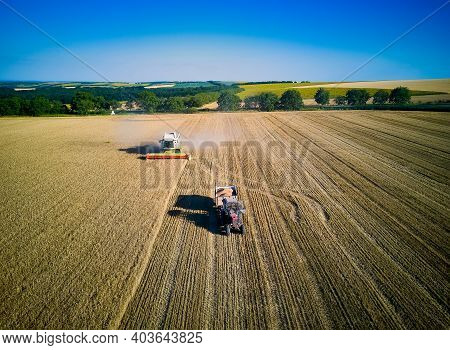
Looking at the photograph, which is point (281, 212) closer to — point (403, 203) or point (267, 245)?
point (267, 245)

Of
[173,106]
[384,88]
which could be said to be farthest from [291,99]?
[384,88]

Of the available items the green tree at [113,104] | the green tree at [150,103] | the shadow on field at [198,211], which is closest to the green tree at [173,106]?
the green tree at [150,103]

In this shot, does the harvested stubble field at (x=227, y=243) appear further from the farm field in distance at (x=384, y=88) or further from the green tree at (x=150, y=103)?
the farm field in distance at (x=384, y=88)

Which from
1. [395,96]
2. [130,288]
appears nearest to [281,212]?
[130,288]

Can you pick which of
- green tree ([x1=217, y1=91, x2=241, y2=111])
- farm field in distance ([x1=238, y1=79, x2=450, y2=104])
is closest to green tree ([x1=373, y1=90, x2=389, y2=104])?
farm field in distance ([x1=238, y1=79, x2=450, y2=104])

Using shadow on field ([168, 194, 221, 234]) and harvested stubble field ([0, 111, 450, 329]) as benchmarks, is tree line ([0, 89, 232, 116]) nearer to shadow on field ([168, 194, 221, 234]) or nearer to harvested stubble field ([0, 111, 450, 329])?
harvested stubble field ([0, 111, 450, 329])

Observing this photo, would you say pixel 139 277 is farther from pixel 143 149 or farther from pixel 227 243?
pixel 143 149
